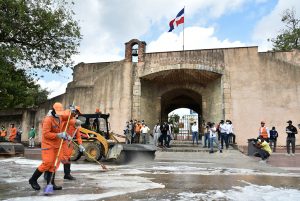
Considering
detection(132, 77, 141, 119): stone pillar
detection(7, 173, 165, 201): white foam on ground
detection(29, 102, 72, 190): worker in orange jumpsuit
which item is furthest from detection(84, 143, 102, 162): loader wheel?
detection(132, 77, 141, 119): stone pillar

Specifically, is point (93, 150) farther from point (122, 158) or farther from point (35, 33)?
point (35, 33)

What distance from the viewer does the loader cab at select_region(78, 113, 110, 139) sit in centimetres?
1218

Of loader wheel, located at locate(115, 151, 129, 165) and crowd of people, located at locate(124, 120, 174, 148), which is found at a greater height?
crowd of people, located at locate(124, 120, 174, 148)

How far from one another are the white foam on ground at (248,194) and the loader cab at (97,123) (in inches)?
289

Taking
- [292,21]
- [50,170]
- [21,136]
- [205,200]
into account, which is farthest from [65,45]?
[292,21]

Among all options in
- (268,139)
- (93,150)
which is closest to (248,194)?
(93,150)

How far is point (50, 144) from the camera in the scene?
5.73 metres

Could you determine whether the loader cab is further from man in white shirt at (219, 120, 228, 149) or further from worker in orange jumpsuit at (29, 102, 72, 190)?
worker in orange jumpsuit at (29, 102, 72, 190)

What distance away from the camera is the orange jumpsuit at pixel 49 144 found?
5578 millimetres

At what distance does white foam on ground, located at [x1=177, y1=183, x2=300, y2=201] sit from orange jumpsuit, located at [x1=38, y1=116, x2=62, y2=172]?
235cm

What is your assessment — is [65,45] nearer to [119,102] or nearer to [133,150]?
[119,102]

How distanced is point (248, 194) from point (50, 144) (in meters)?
3.60

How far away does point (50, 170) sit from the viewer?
5.62 metres

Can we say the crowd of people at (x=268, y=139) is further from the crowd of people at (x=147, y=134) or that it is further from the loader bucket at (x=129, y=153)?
the crowd of people at (x=147, y=134)
